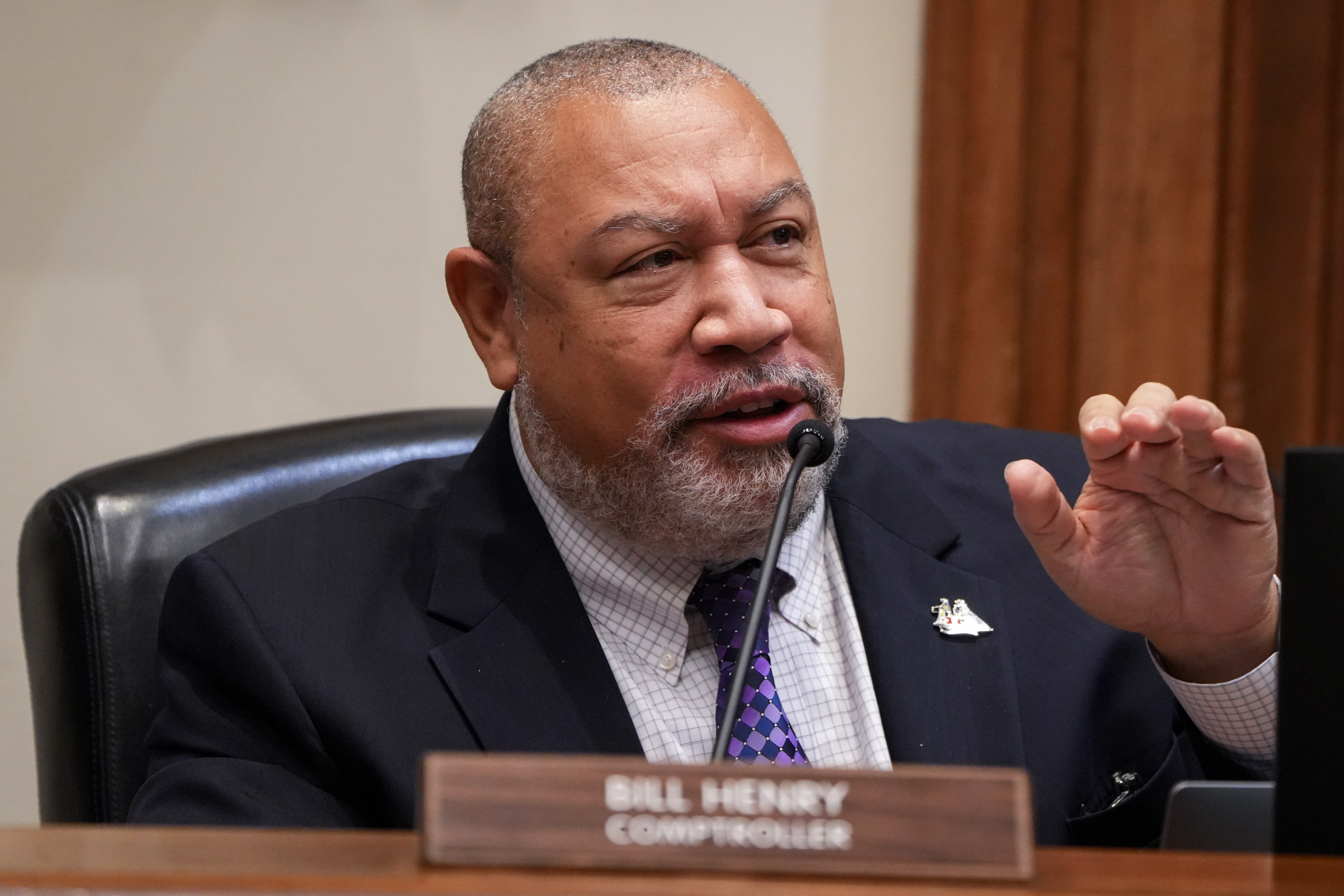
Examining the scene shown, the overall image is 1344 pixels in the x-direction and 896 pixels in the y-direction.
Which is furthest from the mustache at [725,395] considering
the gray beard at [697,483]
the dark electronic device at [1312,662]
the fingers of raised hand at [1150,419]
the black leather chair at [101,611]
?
the dark electronic device at [1312,662]

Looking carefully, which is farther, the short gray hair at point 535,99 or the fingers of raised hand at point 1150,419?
the short gray hair at point 535,99

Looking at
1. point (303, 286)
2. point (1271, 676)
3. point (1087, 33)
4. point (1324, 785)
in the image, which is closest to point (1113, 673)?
point (1271, 676)

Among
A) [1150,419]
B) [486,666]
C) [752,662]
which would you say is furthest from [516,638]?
[1150,419]

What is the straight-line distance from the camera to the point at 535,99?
4.99 feet

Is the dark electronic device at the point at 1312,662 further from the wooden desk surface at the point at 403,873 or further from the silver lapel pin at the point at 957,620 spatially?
the silver lapel pin at the point at 957,620

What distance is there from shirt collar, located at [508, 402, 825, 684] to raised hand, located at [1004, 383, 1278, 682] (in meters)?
0.33

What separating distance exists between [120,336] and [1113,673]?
5.34 ft

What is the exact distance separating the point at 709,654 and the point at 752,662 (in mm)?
188

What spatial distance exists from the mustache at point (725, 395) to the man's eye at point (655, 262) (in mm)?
141

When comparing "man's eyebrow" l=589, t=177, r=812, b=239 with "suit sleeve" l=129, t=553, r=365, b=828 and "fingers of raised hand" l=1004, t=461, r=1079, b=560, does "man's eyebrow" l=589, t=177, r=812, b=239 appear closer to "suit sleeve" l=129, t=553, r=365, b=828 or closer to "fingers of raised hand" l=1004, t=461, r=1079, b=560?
"fingers of raised hand" l=1004, t=461, r=1079, b=560

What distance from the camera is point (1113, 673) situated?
1479 millimetres

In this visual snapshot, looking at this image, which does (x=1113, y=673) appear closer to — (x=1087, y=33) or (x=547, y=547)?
(x=547, y=547)

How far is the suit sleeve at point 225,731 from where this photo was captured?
4.07 feet

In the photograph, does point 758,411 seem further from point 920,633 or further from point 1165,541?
point 1165,541
